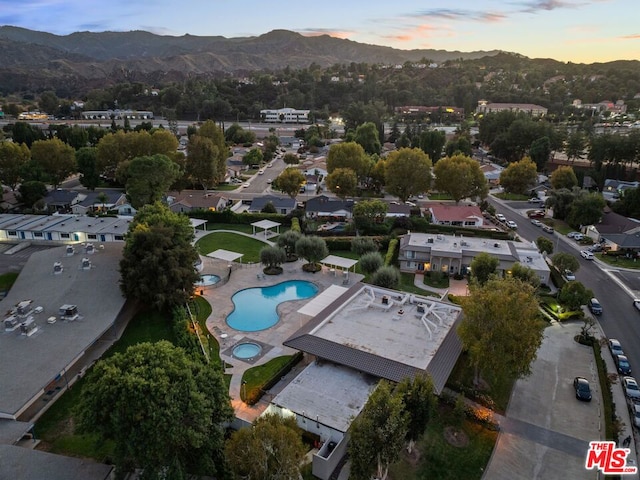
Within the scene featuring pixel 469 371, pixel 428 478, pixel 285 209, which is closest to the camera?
pixel 428 478

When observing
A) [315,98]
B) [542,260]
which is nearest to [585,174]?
[542,260]

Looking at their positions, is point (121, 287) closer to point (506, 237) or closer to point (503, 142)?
point (506, 237)

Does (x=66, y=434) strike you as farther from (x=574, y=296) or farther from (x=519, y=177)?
(x=519, y=177)

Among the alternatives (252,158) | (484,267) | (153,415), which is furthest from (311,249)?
(252,158)

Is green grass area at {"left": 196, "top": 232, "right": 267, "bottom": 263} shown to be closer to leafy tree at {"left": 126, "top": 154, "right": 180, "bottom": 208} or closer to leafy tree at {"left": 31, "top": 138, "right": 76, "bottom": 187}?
leafy tree at {"left": 126, "top": 154, "right": 180, "bottom": 208}

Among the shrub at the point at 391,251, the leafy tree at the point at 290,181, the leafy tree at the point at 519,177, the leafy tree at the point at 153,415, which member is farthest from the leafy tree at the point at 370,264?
the leafy tree at the point at 519,177

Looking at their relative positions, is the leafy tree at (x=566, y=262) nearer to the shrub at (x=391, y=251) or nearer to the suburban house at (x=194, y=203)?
the shrub at (x=391, y=251)
